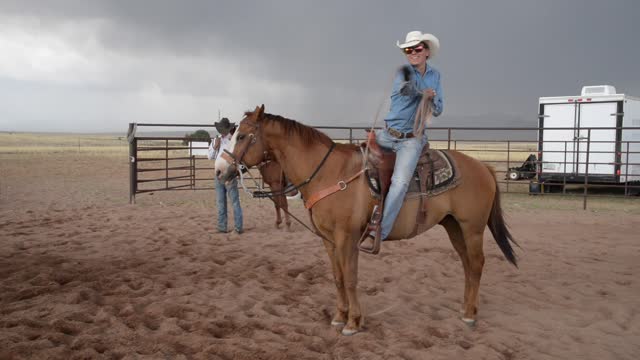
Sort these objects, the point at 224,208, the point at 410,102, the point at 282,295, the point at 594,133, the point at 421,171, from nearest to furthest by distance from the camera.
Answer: the point at 410,102 < the point at 421,171 < the point at 282,295 < the point at 224,208 < the point at 594,133

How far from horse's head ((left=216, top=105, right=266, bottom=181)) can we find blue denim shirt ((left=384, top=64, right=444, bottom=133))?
3.63 feet

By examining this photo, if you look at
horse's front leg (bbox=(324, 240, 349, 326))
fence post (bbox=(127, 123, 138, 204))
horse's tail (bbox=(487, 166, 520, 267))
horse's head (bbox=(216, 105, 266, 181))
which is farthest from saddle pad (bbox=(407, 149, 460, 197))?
fence post (bbox=(127, 123, 138, 204))

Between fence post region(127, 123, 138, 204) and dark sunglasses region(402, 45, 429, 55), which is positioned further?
fence post region(127, 123, 138, 204)

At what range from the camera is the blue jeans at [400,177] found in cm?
390

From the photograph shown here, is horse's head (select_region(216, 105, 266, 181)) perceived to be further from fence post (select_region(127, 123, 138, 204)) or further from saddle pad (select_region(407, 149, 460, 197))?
fence post (select_region(127, 123, 138, 204))

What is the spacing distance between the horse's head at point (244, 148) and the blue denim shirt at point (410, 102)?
111 cm

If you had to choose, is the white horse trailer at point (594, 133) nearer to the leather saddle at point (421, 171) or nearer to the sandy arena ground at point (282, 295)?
the sandy arena ground at point (282, 295)

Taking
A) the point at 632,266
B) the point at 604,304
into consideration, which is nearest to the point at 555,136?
the point at 632,266

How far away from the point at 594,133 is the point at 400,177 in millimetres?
12642

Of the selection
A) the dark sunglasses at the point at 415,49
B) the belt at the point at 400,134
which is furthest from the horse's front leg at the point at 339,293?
the dark sunglasses at the point at 415,49

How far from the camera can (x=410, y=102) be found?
4.02 meters

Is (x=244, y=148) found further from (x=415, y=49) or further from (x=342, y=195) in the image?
(x=415, y=49)

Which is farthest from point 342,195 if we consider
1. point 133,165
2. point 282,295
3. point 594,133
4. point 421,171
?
point 594,133

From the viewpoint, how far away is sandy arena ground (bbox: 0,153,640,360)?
361cm
